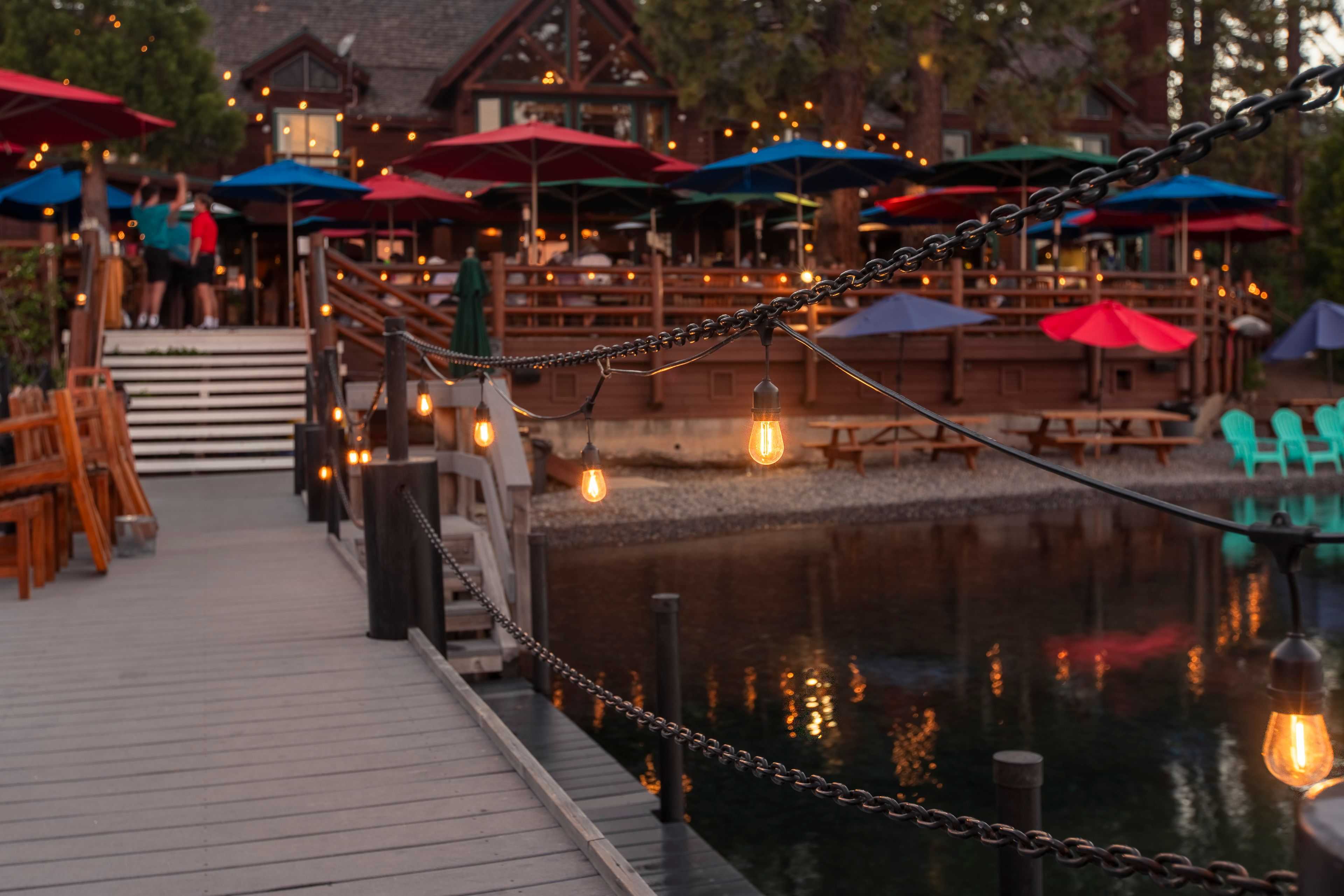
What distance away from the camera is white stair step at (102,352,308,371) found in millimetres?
16828

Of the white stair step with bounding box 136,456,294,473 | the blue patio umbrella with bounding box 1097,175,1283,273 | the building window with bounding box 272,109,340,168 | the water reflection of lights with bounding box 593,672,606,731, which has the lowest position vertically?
the water reflection of lights with bounding box 593,672,606,731

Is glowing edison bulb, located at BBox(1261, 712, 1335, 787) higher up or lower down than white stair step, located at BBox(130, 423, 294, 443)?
lower down

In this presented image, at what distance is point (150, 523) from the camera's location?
9.43 metres

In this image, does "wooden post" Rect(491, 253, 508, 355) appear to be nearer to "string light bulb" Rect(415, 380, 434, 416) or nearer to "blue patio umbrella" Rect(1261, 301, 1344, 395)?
"string light bulb" Rect(415, 380, 434, 416)

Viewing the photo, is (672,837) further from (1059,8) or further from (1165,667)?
(1059,8)

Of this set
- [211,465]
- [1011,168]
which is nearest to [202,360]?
[211,465]

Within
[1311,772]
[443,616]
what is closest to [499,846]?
[1311,772]

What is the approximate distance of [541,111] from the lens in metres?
26.4

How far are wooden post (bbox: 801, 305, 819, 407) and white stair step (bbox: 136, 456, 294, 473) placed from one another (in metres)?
7.30

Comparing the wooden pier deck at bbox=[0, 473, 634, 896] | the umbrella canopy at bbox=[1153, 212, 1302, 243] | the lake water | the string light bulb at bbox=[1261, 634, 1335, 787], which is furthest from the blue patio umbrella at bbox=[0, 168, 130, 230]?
the string light bulb at bbox=[1261, 634, 1335, 787]

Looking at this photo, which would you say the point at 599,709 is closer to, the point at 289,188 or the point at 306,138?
the point at 289,188

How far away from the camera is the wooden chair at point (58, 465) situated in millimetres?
7852

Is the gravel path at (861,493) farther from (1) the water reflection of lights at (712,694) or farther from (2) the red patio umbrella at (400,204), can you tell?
(2) the red patio umbrella at (400,204)

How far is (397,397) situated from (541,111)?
2073 centimetres
